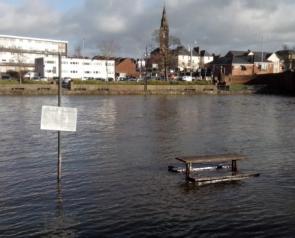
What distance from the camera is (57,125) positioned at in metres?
19.9

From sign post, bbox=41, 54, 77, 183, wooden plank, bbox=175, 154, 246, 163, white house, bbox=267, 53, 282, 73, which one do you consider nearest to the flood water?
wooden plank, bbox=175, 154, 246, 163

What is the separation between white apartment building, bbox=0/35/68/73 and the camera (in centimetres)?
17325

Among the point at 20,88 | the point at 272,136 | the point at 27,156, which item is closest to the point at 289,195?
the point at 27,156

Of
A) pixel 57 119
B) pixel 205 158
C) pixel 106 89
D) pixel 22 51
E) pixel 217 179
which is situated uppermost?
pixel 22 51

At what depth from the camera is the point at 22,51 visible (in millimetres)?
185125

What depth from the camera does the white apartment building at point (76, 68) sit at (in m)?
158

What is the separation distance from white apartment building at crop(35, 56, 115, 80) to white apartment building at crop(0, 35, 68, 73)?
320 inches

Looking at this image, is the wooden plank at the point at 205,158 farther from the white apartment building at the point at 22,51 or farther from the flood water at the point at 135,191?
the white apartment building at the point at 22,51

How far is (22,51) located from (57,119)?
565 feet

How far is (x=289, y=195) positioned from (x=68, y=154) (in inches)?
570

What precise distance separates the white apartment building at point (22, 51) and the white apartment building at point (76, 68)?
8.13 metres

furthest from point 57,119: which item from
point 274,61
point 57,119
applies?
point 274,61

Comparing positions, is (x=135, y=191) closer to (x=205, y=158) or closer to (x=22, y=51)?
(x=205, y=158)

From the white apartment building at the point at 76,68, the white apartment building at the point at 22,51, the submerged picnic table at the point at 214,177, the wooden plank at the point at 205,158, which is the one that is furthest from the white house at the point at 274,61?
the wooden plank at the point at 205,158
